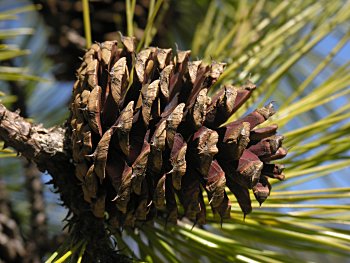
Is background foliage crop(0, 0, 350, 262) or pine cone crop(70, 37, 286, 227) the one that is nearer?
pine cone crop(70, 37, 286, 227)

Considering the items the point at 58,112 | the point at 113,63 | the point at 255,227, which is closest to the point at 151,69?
the point at 113,63

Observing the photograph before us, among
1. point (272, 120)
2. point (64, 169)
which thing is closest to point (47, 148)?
point (64, 169)

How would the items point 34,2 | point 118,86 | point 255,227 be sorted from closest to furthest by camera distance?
1. point 118,86
2. point 255,227
3. point 34,2

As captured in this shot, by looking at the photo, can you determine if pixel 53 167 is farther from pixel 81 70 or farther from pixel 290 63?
pixel 290 63

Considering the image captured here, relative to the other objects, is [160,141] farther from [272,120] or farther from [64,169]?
[272,120]

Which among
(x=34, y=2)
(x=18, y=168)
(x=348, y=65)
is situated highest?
(x=34, y=2)
